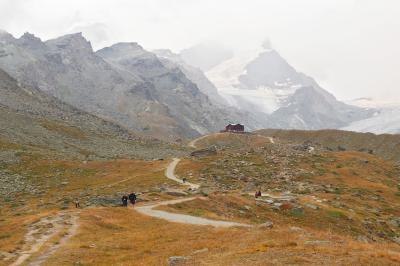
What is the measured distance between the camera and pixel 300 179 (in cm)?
9081

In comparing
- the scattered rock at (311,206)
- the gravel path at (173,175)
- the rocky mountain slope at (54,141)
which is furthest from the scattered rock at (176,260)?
the rocky mountain slope at (54,141)

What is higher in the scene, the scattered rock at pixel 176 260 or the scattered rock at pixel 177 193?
the scattered rock at pixel 177 193

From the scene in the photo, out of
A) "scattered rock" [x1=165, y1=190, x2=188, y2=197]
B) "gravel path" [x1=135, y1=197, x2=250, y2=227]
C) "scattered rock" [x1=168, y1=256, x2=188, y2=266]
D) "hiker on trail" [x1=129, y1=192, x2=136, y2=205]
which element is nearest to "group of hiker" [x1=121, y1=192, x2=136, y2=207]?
"hiker on trail" [x1=129, y1=192, x2=136, y2=205]

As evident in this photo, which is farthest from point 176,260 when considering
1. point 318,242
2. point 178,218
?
point 178,218

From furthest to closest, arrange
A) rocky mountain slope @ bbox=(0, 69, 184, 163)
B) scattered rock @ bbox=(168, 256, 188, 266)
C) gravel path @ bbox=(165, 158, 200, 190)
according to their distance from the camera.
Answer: rocky mountain slope @ bbox=(0, 69, 184, 163)
gravel path @ bbox=(165, 158, 200, 190)
scattered rock @ bbox=(168, 256, 188, 266)

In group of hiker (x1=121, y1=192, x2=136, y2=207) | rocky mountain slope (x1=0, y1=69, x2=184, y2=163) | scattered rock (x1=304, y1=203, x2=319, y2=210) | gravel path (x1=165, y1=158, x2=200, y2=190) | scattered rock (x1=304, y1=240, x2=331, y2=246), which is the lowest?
scattered rock (x1=304, y1=203, x2=319, y2=210)

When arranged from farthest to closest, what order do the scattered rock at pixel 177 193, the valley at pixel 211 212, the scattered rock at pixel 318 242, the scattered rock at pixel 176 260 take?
the scattered rock at pixel 177 193, the valley at pixel 211 212, the scattered rock at pixel 318 242, the scattered rock at pixel 176 260

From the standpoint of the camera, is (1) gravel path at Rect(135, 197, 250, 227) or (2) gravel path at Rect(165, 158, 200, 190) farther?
(2) gravel path at Rect(165, 158, 200, 190)

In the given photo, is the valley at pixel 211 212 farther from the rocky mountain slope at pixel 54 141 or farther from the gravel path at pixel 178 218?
the rocky mountain slope at pixel 54 141

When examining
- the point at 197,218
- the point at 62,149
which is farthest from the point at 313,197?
the point at 62,149

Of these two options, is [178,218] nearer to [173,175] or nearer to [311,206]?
[311,206]

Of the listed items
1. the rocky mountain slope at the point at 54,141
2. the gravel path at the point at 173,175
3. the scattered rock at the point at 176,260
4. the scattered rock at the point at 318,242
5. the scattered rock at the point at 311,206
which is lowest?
the scattered rock at the point at 176,260

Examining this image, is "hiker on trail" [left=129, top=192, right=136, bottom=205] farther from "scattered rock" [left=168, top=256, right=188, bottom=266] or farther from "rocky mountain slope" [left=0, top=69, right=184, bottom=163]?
"rocky mountain slope" [left=0, top=69, right=184, bottom=163]

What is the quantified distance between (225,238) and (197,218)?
50.8 ft
